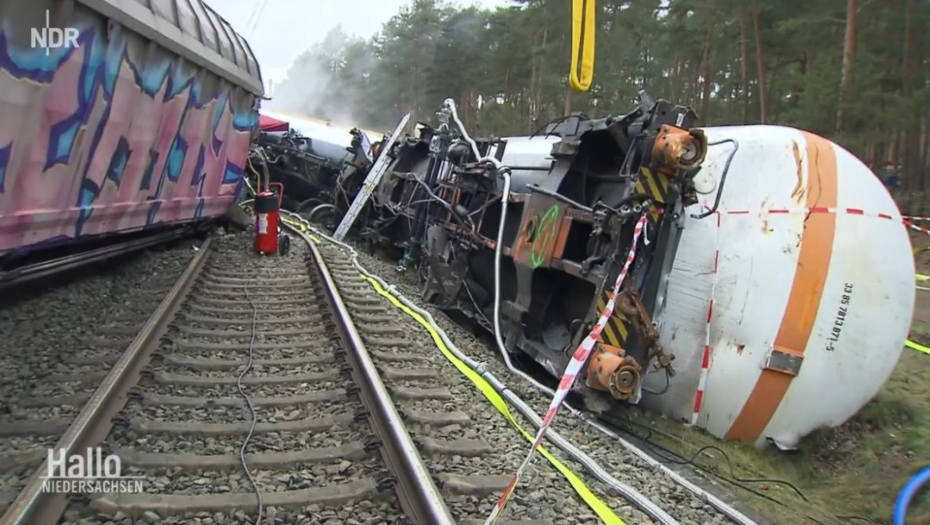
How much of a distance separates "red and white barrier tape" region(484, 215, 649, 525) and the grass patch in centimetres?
111

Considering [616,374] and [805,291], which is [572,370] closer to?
[616,374]

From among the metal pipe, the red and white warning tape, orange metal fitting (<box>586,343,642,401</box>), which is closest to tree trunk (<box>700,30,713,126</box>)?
the metal pipe

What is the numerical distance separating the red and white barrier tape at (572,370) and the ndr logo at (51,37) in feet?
12.5

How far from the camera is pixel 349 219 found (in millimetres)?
12773

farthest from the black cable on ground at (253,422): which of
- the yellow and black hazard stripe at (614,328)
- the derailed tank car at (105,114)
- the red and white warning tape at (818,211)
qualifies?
the red and white warning tape at (818,211)

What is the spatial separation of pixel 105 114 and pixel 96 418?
3110mm

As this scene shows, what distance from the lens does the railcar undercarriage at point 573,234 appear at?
4.69 meters

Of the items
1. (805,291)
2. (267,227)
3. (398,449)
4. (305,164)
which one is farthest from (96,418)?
(305,164)

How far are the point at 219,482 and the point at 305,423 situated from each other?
2.33 ft

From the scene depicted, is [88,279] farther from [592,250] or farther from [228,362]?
[592,250]

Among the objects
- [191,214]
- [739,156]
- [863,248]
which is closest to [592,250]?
[739,156]

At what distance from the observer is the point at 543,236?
5.66 metres

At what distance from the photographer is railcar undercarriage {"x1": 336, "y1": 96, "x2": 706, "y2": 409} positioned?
15.4ft

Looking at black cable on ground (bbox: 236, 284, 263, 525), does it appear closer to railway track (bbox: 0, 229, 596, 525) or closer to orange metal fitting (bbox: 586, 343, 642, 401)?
railway track (bbox: 0, 229, 596, 525)
